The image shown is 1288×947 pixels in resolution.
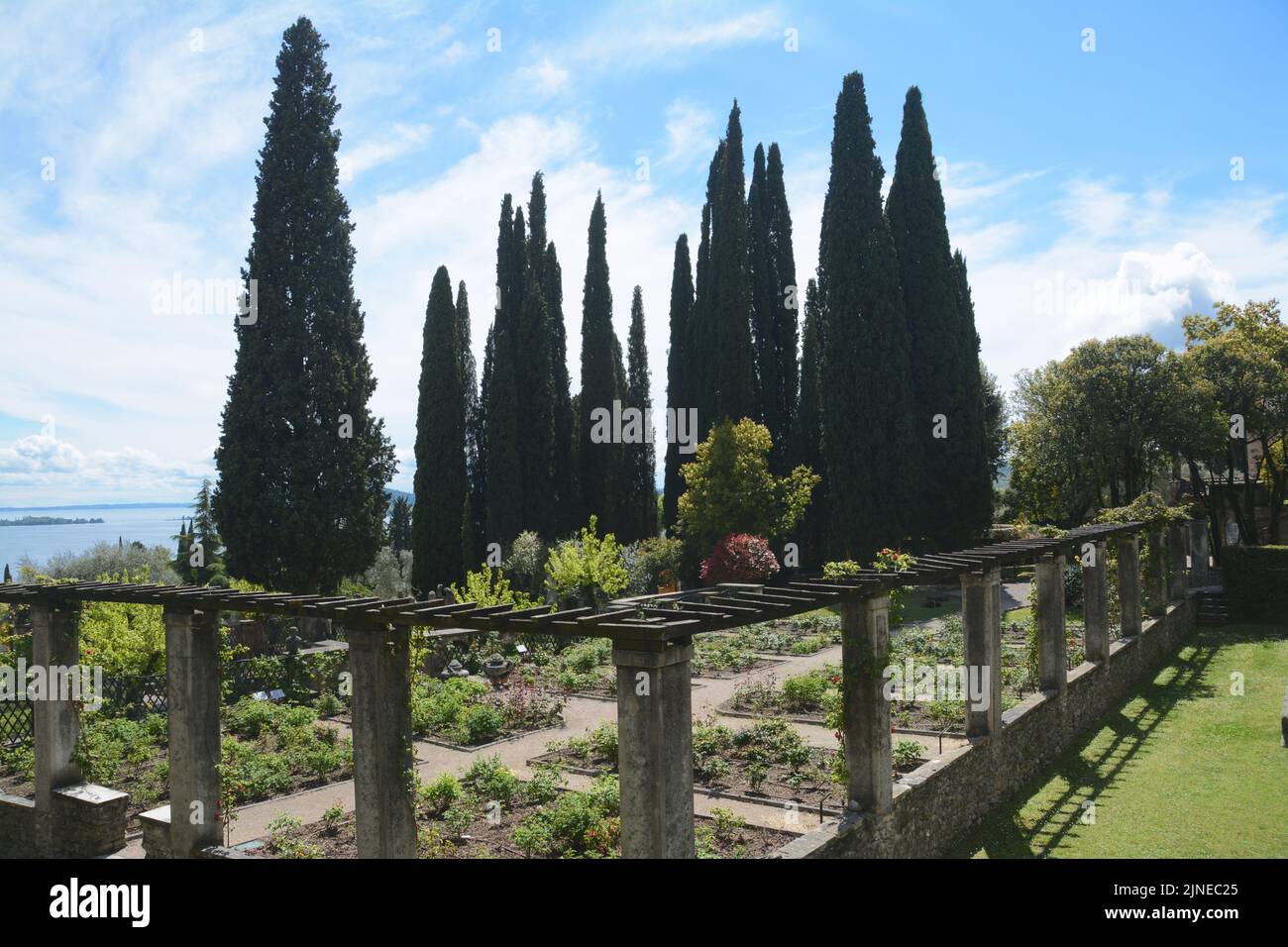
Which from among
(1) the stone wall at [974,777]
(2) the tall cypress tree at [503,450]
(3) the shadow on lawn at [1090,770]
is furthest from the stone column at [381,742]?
(2) the tall cypress tree at [503,450]

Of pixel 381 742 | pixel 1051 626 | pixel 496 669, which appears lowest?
pixel 496 669

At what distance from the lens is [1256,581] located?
2020 cm

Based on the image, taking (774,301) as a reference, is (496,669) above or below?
below

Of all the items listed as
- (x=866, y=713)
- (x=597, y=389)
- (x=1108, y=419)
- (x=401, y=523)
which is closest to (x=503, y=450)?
(x=597, y=389)

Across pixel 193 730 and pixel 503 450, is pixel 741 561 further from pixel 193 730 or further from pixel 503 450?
pixel 193 730

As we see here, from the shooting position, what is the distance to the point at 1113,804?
930 centimetres

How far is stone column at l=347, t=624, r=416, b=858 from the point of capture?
6.13 meters

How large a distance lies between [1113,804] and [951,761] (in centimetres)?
241

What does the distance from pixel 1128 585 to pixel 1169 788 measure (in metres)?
6.87

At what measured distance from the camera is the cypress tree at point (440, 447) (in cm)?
3139

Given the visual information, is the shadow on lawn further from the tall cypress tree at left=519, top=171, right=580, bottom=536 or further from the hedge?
the tall cypress tree at left=519, top=171, right=580, bottom=536

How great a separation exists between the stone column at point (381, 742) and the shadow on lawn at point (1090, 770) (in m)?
5.33

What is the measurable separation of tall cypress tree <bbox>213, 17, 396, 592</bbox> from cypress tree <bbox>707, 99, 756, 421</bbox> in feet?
46.9

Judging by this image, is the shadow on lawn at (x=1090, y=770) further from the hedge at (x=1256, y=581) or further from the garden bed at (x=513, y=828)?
the hedge at (x=1256, y=581)
